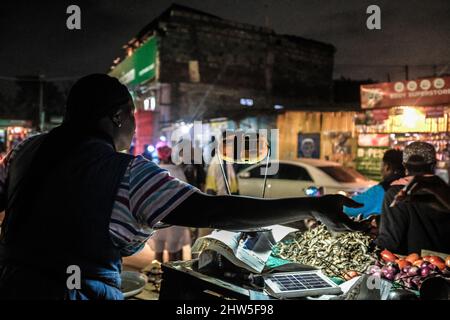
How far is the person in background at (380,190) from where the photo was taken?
13.1ft

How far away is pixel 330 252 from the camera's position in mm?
2459

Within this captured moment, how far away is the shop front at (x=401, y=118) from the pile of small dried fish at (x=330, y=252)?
8.52 m

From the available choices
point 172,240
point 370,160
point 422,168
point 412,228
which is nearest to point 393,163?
point 412,228

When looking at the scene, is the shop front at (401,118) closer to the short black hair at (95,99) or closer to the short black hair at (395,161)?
the short black hair at (395,161)

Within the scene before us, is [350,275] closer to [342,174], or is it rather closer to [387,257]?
[387,257]

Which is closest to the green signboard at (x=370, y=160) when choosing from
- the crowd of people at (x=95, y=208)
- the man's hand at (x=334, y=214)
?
the man's hand at (x=334, y=214)

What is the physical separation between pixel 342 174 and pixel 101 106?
7.64 metres

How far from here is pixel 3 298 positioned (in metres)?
1.41

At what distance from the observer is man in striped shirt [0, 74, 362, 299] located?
134 cm

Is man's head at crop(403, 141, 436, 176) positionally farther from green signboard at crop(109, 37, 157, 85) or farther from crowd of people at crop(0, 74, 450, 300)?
green signboard at crop(109, 37, 157, 85)

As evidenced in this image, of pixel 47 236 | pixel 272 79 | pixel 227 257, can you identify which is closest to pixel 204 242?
pixel 227 257
